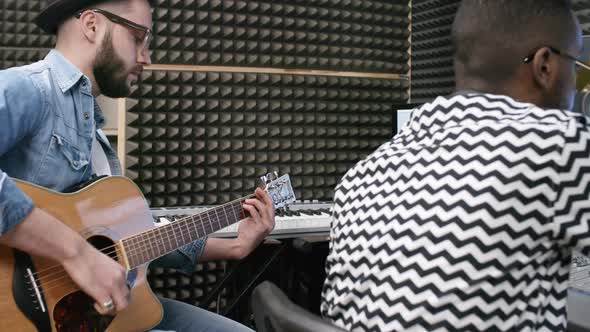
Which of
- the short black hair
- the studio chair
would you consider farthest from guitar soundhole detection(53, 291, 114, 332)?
the short black hair

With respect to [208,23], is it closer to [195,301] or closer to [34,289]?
[195,301]

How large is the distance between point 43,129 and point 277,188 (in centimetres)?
90

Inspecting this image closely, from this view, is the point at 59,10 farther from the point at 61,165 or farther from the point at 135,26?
the point at 61,165

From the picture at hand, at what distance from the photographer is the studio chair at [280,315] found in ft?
2.68

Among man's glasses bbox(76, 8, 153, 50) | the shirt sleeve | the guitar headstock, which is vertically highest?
man's glasses bbox(76, 8, 153, 50)

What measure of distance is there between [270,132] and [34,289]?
1838 millimetres

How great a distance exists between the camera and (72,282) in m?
1.45

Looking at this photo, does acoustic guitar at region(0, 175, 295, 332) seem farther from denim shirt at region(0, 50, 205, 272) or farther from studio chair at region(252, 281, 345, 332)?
studio chair at region(252, 281, 345, 332)

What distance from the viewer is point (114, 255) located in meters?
1.58

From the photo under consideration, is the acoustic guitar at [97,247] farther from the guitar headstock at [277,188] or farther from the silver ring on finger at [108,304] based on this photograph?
the guitar headstock at [277,188]

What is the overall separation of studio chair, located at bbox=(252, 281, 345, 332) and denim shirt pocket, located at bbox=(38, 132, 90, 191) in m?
0.82

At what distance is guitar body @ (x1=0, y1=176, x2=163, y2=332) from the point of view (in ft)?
4.46

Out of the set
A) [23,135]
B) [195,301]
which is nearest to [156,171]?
[195,301]

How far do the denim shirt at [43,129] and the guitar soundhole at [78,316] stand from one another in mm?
217
